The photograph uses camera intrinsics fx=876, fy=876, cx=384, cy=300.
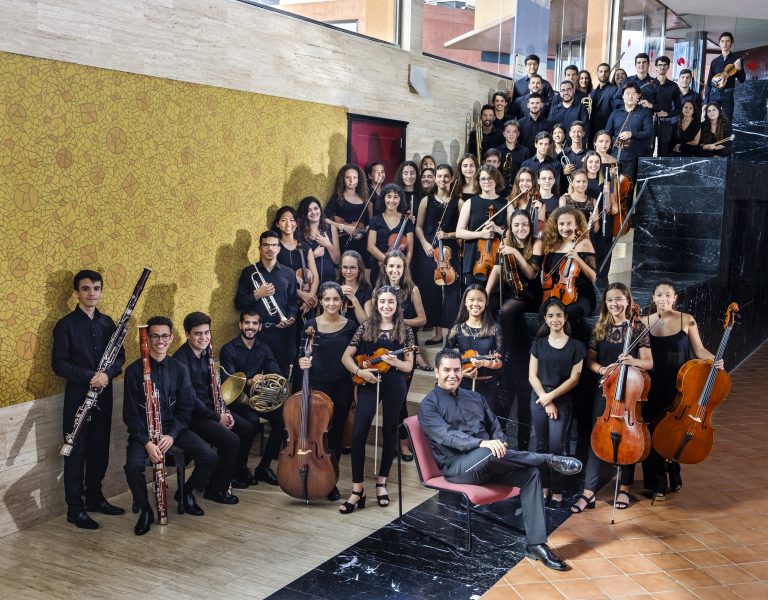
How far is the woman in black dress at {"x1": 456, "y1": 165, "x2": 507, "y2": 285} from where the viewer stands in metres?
6.62

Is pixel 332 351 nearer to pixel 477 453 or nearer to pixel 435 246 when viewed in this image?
pixel 477 453

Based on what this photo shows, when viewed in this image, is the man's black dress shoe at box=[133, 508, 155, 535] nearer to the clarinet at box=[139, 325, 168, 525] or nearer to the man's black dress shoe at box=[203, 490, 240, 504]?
the clarinet at box=[139, 325, 168, 525]

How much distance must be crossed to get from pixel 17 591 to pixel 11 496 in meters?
0.87

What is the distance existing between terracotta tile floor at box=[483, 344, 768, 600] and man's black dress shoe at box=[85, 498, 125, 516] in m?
2.34

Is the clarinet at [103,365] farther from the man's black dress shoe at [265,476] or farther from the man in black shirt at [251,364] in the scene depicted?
the man's black dress shoe at [265,476]

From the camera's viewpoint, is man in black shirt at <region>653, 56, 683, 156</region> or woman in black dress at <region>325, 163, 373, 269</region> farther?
man in black shirt at <region>653, 56, 683, 156</region>

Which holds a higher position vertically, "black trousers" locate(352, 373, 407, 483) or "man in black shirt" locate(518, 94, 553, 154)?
"man in black shirt" locate(518, 94, 553, 154)

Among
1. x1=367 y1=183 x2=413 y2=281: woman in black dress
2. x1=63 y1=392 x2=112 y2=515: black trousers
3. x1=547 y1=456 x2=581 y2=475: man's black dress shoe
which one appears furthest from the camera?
x1=367 y1=183 x2=413 y2=281: woman in black dress

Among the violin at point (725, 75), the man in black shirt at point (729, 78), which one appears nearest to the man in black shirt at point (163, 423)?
the man in black shirt at point (729, 78)

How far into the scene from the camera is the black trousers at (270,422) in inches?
232

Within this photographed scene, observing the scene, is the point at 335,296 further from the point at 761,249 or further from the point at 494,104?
the point at 761,249

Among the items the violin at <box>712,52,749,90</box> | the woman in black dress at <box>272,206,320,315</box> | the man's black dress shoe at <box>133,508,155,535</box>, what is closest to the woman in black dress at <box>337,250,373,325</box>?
the woman in black dress at <box>272,206,320,315</box>

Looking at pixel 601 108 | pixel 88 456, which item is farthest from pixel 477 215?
pixel 601 108

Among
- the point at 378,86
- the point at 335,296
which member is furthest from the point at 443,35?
the point at 335,296
